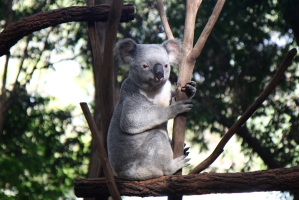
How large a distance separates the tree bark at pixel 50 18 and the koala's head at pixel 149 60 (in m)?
0.31

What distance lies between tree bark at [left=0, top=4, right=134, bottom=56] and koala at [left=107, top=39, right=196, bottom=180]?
31 centimetres

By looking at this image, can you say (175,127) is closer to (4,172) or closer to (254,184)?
(254,184)

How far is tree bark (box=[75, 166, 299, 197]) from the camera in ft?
8.74

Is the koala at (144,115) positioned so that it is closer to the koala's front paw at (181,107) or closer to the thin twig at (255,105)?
the koala's front paw at (181,107)

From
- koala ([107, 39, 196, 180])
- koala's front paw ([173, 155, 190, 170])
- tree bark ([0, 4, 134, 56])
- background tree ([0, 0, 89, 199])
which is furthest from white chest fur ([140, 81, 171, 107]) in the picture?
background tree ([0, 0, 89, 199])

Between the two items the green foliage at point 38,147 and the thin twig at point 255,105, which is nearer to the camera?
the thin twig at point 255,105

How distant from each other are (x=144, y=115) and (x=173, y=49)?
73 centimetres

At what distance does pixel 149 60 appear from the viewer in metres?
3.58

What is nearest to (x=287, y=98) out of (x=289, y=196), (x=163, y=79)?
(x=289, y=196)

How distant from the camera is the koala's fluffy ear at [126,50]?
3.83 meters

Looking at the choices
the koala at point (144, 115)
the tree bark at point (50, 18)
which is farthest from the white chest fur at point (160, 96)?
the tree bark at point (50, 18)

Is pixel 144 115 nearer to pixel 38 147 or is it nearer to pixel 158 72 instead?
pixel 158 72

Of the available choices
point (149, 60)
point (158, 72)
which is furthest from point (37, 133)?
point (158, 72)

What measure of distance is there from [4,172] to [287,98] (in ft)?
13.9
